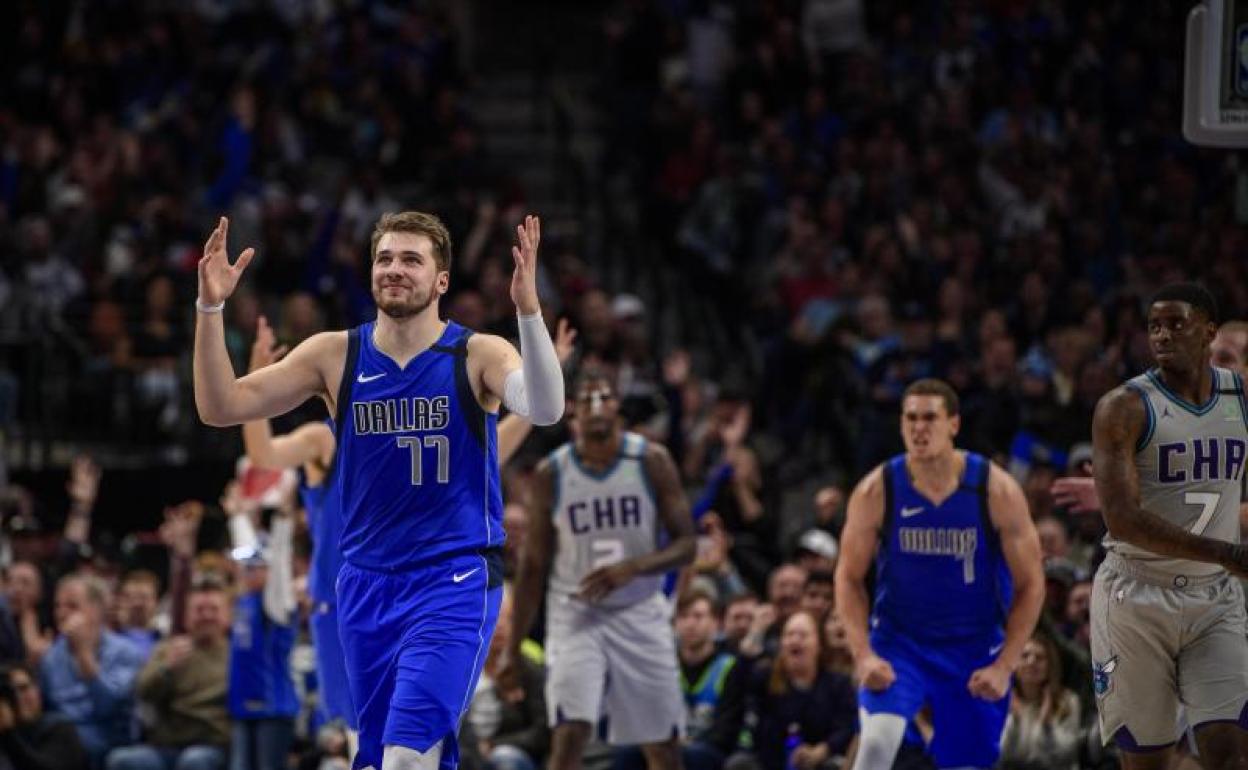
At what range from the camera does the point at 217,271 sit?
7352 mm

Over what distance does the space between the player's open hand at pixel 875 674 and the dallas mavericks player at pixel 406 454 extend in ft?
7.15

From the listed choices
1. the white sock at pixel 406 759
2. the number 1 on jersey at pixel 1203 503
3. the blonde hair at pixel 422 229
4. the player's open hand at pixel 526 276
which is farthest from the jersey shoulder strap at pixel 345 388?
the number 1 on jersey at pixel 1203 503

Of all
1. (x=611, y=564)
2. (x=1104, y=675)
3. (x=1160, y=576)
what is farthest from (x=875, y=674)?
(x=611, y=564)

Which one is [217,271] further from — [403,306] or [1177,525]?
[1177,525]

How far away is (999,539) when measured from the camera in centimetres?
921

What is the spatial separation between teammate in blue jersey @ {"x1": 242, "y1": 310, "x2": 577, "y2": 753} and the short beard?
2.25 meters

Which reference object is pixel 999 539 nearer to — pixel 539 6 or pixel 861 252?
pixel 861 252

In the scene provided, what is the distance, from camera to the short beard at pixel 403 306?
24.5 ft

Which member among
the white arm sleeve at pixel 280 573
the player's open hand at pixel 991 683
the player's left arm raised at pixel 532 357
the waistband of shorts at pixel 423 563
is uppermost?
the player's left arm raised at pixel 532 357

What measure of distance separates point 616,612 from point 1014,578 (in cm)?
231

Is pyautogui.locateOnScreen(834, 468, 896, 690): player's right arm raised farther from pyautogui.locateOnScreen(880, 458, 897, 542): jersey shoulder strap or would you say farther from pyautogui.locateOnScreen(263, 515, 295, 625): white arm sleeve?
pyautogui.locateOnScreen(263, 515, 295, 625): white arm sleeve

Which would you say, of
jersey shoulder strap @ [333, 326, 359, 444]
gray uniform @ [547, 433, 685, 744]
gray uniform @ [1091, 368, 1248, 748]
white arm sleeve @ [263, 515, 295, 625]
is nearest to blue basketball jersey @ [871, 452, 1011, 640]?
gray uniform @ [1091, 368, 1248, 748]

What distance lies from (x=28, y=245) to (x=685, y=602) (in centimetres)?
849

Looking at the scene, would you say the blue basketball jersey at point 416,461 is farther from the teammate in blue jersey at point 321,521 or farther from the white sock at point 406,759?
the teammate in blue jersey at point 321,521
